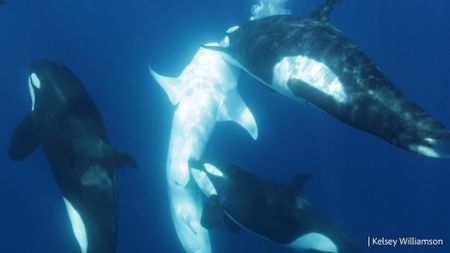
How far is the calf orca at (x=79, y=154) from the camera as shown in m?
8.14

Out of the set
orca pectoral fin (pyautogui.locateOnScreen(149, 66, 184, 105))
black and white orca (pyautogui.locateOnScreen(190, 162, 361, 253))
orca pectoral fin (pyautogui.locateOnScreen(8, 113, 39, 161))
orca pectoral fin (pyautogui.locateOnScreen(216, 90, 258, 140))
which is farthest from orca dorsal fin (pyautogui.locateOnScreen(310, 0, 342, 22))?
orca pectoral fin (pyautogui.locateOnScreen(8, 113, 39, 161))

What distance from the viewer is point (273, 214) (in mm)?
10445

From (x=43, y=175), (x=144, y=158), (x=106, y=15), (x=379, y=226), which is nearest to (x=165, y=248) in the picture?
(x=144, y=158)

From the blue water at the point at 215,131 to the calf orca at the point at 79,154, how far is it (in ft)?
23.8

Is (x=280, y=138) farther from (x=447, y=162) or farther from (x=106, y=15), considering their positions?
(x=106, y=15)

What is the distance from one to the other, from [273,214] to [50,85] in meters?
5.88

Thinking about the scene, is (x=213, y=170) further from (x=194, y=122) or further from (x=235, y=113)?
(x=235, y=113)

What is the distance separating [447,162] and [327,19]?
13.3 metres

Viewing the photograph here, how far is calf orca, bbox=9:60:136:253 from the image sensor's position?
8.14 metres

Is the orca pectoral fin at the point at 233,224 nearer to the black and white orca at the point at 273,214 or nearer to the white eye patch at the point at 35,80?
the black and white orca at the point at 273,214

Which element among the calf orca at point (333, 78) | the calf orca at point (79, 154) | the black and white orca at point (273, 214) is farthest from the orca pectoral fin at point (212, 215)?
the calf orca at point (333, 78)

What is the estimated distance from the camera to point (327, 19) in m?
9.77

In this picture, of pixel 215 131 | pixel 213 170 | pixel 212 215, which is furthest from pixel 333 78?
pixel 215 131

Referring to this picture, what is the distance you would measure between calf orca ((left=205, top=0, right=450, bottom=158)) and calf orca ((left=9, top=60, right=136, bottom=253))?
344 cm
